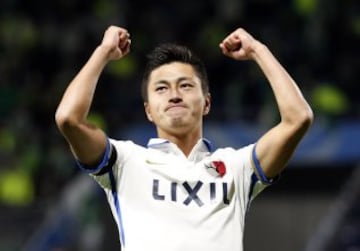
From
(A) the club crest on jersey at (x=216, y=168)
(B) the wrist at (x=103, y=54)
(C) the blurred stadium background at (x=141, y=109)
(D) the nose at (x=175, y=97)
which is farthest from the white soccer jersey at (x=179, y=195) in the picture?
(C) the blurred stadium background at (x=141, y=109)

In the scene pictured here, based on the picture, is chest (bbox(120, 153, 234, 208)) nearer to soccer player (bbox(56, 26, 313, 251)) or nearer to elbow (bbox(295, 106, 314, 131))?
soccer player (bbox(56, 26, 313, 251))

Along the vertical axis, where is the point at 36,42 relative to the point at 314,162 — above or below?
above

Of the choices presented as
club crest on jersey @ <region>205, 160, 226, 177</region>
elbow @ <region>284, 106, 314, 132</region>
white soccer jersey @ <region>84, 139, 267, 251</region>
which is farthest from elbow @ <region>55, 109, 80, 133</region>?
elbow @ <region>284, 106, 314, 132</region>

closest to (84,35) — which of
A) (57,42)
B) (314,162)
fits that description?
(57,42)

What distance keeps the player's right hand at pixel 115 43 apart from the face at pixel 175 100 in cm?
20

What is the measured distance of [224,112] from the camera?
1210 centimetres

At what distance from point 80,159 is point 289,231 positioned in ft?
26.7

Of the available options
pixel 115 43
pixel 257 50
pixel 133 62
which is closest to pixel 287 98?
pixel 257 50

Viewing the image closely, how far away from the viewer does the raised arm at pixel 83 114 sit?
14.5ft

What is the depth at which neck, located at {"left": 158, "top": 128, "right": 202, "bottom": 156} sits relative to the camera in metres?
4.73

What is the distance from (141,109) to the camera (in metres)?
12.2

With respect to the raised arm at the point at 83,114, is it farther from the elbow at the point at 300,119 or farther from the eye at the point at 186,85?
the elbow at the point at 300,119

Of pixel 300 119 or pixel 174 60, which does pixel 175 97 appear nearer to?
pixel 174 60

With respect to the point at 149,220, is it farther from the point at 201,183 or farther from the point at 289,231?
the point at 289,231
